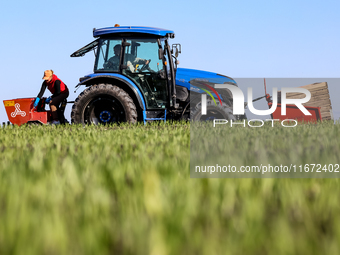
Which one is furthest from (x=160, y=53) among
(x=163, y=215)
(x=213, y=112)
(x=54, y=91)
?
(x=163, y=215)

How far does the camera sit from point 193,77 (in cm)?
809

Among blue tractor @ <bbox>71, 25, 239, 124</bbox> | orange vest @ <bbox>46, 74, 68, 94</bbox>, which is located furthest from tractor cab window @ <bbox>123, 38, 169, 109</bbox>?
orange vest @ <bbox>46, 74, 68, 94</bbox>

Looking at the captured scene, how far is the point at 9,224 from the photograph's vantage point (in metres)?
1.07

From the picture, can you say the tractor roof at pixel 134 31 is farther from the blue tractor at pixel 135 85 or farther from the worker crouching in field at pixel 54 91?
the worker crouching in field at pixel 54 91

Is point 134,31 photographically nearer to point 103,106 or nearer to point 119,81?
point 119,81

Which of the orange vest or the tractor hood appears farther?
the orange vest

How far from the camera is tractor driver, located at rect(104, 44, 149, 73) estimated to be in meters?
7.64

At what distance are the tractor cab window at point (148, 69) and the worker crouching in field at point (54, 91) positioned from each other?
68.4 inches

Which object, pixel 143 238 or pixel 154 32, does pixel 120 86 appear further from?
pixel 143 238

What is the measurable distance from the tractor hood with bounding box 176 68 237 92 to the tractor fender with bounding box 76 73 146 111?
1.05 meters

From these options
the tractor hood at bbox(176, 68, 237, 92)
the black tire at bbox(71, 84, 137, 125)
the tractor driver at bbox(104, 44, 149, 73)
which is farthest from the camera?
the tractor hood at bbox(176, 68, 237, 92)

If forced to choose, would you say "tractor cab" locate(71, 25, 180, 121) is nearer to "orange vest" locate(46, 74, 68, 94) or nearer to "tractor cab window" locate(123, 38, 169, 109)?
"tractor cab window" locate(123, 38, 169, 109)

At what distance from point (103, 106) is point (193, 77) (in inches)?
82.8

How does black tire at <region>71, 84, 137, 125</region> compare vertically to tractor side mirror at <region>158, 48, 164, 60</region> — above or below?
below
